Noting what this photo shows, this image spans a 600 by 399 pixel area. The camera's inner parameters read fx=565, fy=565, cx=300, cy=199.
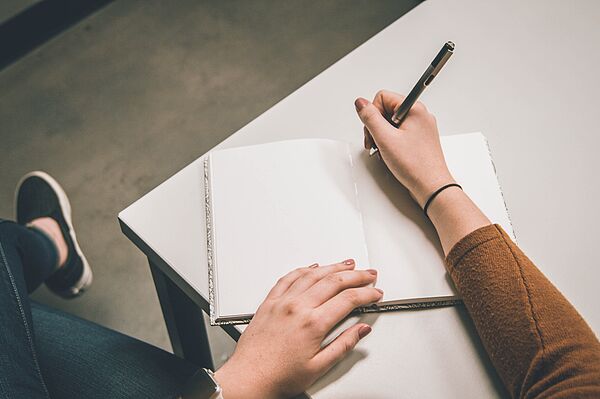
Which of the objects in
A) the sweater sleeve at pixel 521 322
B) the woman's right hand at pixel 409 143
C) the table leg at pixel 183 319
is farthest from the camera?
the table leg at pixel 183 319

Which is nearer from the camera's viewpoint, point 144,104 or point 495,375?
point 495,375

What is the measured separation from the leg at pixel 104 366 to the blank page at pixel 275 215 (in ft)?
0.68

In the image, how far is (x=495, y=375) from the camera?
0.56 meters

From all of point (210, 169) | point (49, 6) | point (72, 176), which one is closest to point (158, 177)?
point (72, 176)

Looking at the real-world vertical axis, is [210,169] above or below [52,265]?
above

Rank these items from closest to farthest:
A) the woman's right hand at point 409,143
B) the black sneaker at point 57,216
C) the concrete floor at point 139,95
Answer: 1. the woman's right hand at point 409,143
2. the black sneaker at point 57,216
3. the concrete floor at point 139,95

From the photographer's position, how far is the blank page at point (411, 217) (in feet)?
1.98

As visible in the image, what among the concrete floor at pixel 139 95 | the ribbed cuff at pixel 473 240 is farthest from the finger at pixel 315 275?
the concrete floor at pixel 139 95

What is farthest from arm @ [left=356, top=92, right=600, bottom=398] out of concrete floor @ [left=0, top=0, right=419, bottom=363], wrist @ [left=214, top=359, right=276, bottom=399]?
concrete floor @ [left=0, top=0, right=419, bottom=363]

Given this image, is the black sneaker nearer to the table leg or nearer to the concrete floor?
the concrete floor

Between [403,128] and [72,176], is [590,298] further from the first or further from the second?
[72,176]

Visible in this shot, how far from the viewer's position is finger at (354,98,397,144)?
0.68 m

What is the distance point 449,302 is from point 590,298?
156mm

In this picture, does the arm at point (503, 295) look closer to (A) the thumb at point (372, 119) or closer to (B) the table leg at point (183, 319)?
(A) the thumb at point (372, 119)
